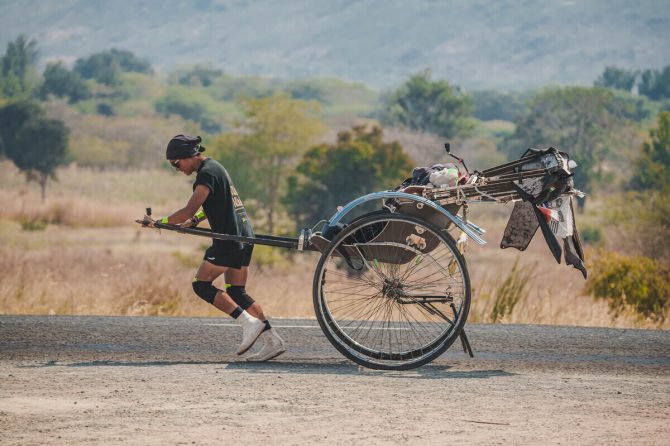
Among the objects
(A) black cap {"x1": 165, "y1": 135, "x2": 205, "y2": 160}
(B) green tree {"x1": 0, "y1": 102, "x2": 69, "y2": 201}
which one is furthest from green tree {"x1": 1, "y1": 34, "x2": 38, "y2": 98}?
(A) black cap {"x1": 165, "y1": 135, "x2": 205, "y2": 160}

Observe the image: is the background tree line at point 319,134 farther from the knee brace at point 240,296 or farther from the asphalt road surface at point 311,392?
the knee brace at point 240,296

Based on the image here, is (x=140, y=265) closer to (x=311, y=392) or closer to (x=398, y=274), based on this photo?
(x=398, y=274)

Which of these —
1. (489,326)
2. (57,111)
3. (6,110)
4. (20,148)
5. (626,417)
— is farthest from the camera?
(57,111)

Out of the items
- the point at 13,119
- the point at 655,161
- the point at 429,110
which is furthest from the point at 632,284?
the point at 429,110

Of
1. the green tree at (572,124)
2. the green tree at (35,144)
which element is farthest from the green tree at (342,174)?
the green tree at (572,124)

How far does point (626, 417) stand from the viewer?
652 cm

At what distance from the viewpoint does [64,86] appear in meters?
130

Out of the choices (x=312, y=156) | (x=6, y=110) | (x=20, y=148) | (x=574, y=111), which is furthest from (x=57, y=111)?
(x=312, y=156)

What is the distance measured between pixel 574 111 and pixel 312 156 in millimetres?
47651

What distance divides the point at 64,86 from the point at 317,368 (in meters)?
128

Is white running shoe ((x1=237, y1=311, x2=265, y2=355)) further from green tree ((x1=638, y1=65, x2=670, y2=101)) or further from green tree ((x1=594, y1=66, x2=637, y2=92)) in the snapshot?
green tree ((x1=594, y1=66, x2=637, y2=92))

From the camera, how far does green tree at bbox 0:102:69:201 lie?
64062mm

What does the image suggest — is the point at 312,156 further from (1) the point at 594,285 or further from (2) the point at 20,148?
(2) the point at 20,148

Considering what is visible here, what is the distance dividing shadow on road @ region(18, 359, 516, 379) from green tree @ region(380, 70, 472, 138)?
74516mm
